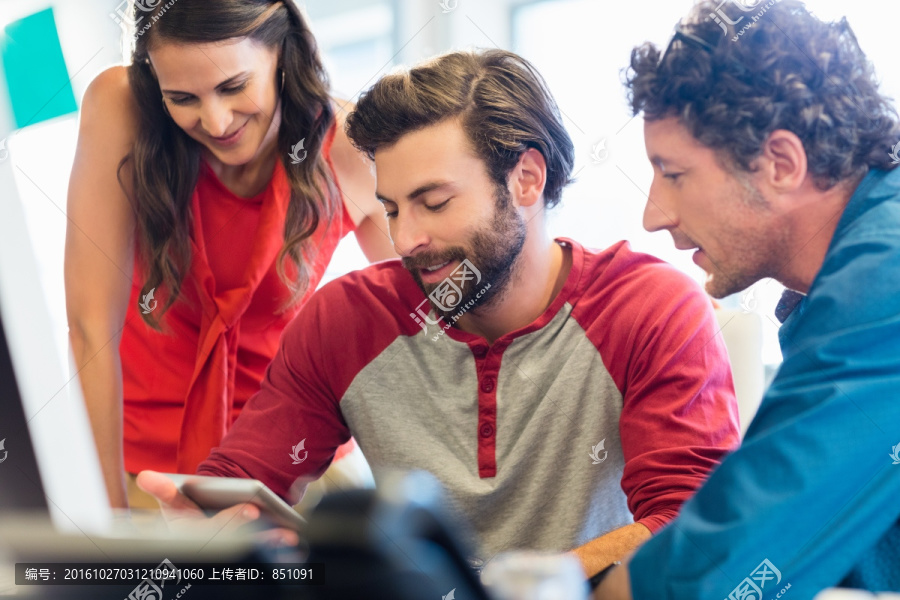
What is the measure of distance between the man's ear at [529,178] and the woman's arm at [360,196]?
283 mm

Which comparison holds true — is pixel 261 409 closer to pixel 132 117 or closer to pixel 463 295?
pixel 463 295

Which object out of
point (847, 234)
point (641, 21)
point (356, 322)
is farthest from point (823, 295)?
point (641, 21)

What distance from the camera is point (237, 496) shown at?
84cm

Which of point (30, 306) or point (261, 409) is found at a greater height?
point (30, 306)

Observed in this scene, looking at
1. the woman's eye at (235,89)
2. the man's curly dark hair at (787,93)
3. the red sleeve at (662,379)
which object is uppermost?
the man's curly dark hair at (787,93)

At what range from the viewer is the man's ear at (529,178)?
4.16ft

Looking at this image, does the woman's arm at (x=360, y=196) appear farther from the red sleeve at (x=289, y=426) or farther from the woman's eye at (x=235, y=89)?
the red sleeve at (x=289, y=426)

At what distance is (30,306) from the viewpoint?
0.45 meters

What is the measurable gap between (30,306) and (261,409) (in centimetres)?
81

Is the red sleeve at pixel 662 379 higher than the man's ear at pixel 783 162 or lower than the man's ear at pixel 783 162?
lower

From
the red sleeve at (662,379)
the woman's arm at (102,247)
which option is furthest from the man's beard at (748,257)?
the woman's arm at (102,247)

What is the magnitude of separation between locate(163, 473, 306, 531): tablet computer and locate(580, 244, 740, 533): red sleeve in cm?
43

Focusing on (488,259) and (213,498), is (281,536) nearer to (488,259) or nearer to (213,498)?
(213,498)

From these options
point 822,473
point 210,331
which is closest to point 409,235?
point 210,331
